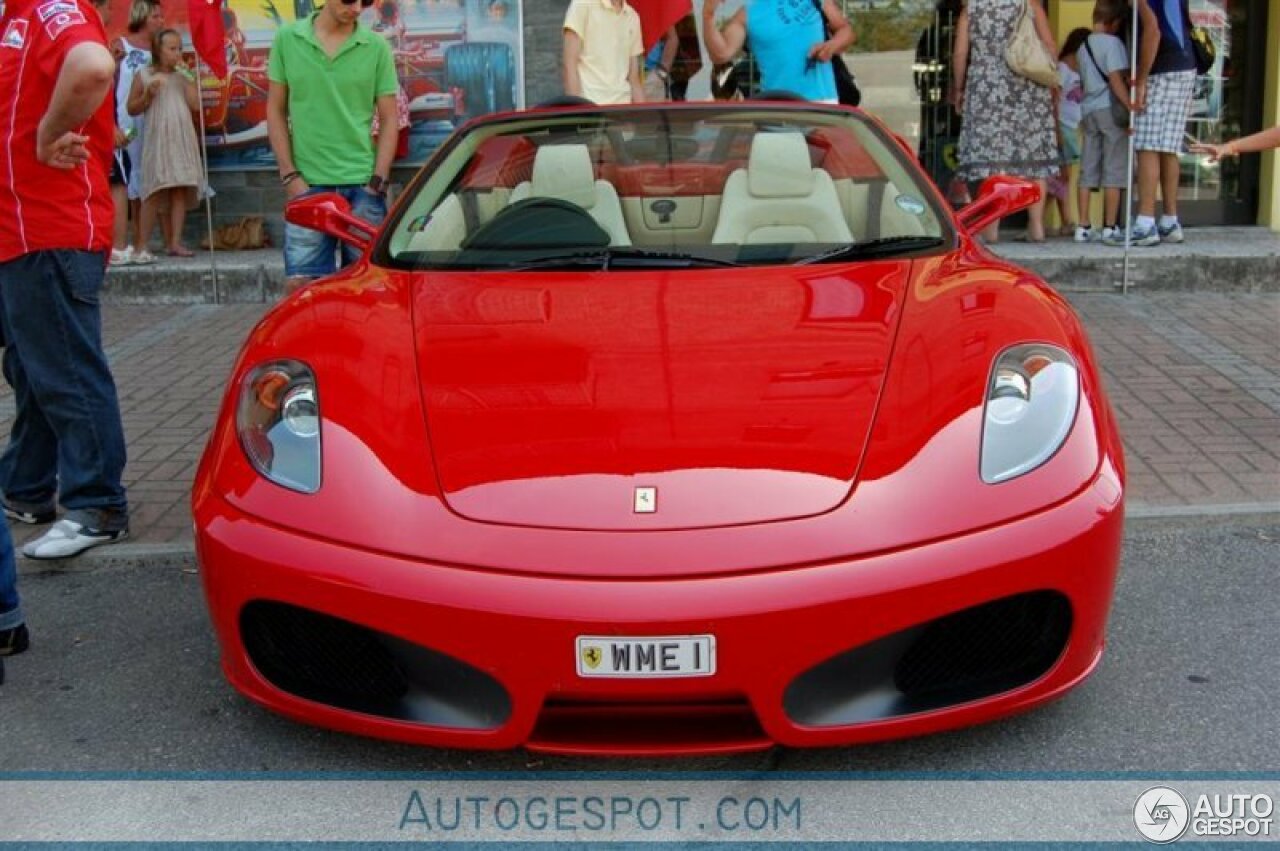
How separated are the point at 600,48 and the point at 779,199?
10.3 ft

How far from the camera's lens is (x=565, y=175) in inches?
159

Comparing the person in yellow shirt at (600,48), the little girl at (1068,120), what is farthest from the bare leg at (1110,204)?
the person in yellow shirt at (600,48)

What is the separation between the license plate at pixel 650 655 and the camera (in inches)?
94.0

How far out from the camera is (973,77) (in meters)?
8.48

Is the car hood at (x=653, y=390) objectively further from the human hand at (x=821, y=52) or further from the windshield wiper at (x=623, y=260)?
the human hand at (x=821, y=52)

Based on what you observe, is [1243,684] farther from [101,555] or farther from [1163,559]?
[101,555]

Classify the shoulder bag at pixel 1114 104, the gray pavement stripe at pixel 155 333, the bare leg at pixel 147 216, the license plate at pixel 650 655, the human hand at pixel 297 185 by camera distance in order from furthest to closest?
the bare leg at pixel 147 216 → the shoulder bag at pixel 1114 104 → the gray pavement stripe at pixel 155 333 → the human hand at pixel 297 185 → the license plate at pixel 650 655

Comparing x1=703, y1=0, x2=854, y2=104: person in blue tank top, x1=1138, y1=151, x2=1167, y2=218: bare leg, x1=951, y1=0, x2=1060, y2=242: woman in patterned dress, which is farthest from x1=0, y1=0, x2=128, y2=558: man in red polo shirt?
x1=1138, y1=151, x2=1167, y2=218: bare leg

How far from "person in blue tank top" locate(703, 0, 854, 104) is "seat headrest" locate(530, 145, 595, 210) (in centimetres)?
321

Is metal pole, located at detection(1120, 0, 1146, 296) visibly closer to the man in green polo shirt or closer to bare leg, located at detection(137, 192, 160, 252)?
the man in green polo shirt

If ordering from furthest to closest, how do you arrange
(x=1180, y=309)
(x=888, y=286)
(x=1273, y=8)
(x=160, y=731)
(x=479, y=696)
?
(x=1273, y=8), (x=1180, y=309), (x=888, y=286), (x=160, y=731), (x=479, y=696)

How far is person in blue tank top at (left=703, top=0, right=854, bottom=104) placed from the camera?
7086 mm

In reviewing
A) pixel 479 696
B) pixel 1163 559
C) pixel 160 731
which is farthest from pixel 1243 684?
pixel 160 731

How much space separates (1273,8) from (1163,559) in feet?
22.2
